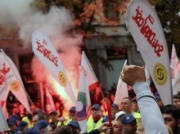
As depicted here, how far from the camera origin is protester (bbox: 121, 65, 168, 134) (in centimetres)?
248

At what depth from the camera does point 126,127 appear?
4617 millimetres

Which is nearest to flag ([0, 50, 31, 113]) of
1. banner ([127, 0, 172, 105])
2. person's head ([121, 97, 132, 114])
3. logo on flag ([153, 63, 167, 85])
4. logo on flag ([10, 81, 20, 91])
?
logo on flag ([10, 81, 20, 91])

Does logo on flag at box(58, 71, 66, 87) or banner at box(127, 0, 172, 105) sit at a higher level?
banner at box(127, 0, 172, 105)

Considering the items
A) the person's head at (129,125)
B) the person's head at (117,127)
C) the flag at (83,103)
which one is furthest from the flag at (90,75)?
the person's head at (129,125)

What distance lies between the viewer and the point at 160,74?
5363mm

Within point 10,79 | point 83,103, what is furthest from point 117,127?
point 10,79

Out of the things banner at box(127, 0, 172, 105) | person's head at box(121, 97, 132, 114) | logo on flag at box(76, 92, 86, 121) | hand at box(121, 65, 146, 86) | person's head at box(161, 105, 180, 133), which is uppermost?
hand at box(121, 65, 146, 86)

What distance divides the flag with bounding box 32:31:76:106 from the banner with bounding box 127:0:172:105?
329 centimetres

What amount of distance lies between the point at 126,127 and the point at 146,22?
143cm

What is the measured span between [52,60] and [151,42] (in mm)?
3631

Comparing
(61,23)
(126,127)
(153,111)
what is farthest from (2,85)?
(61,23)

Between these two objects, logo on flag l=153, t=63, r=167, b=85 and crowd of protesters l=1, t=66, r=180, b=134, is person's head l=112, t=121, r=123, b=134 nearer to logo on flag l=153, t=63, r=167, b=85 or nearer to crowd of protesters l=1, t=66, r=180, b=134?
crowd of protesters l=1, t=66, r=180, b=134

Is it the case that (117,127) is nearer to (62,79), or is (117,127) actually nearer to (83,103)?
(83,103)

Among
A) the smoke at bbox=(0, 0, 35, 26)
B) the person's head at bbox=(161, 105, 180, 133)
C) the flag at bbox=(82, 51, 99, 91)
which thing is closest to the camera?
the person's head at bbox=(161, 105, 180, 133)
